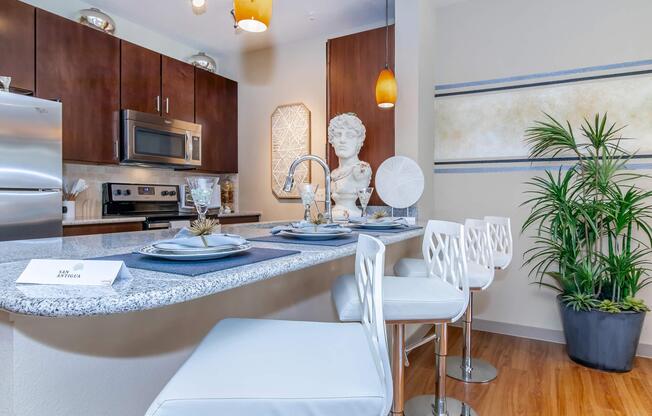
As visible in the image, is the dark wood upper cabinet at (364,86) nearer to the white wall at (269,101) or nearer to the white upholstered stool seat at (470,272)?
the white wall at (269,101)

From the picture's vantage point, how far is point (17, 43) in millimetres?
2568

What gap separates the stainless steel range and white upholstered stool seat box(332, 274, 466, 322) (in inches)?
94.8

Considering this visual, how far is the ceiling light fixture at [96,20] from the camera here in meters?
3.02

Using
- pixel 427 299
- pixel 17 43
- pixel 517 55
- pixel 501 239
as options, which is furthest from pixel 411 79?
pixel 17 43

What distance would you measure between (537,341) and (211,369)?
2.88 m

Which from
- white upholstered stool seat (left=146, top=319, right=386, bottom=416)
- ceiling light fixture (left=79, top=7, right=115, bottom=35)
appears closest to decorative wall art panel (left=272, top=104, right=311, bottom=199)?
ceiling light fixture (left=79, top=7, right=115, bottom=35)

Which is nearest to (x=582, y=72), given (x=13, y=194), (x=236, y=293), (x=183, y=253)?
(x=236, y=293)

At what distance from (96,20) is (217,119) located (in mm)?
1343

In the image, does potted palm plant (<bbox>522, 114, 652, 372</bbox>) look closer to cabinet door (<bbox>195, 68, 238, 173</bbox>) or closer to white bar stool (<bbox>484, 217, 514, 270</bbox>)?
white bar stool (<bbox>484, 217, 514, 270</bbox>)

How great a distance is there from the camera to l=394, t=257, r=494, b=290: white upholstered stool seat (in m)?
1.95

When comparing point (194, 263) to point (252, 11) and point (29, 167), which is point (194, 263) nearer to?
point (252, 11)

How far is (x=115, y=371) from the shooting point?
947 millimetres

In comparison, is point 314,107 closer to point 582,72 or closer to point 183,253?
point 582,72

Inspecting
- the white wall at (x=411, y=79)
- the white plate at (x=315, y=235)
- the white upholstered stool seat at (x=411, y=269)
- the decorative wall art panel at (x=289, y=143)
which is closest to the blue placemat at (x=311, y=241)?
the white plate at (x=315, y=235)
